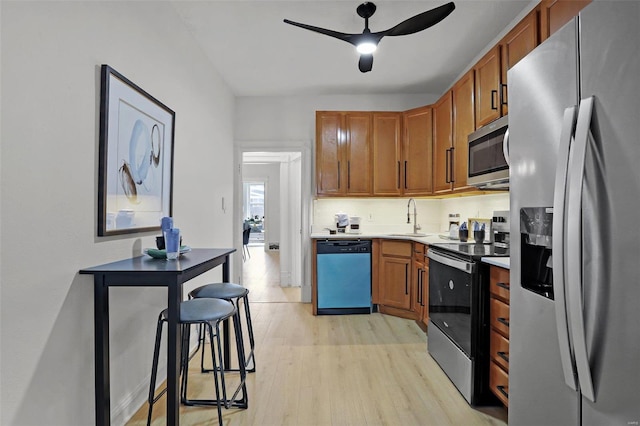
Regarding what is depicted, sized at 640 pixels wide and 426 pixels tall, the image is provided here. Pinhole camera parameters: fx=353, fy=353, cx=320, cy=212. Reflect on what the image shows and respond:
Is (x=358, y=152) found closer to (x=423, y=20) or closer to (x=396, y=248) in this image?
(x=396, y=248)

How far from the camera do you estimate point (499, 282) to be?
1933 mm

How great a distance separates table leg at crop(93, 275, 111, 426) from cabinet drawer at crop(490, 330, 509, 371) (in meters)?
1.95

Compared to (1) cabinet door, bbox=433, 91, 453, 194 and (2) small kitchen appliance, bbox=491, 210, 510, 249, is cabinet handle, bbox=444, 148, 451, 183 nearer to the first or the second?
(1) cabinet door, bbox=433, 91, 453, 194

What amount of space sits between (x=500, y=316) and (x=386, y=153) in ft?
8.42

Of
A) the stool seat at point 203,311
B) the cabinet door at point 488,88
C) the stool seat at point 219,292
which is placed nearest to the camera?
the stool seat at point 203,311

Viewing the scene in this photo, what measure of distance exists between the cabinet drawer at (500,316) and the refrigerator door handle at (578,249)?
822 millimetres

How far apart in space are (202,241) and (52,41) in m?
2.04

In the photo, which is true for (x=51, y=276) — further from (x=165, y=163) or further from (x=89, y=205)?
(x=165, y=163)

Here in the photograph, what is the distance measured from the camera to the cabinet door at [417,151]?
3.96m

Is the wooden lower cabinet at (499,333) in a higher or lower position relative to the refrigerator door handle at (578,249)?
lower

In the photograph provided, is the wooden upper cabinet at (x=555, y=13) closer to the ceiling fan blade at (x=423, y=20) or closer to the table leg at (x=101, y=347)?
the ceiling fan blade at (x=423, y=20)

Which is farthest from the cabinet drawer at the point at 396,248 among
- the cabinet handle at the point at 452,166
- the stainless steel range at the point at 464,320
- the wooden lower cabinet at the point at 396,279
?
the stainless steel range at the point at 464,320

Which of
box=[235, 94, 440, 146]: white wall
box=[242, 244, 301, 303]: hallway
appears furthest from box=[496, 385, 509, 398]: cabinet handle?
box=[235, 94, 440, 146]: white wall

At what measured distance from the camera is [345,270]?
12.7 ft
